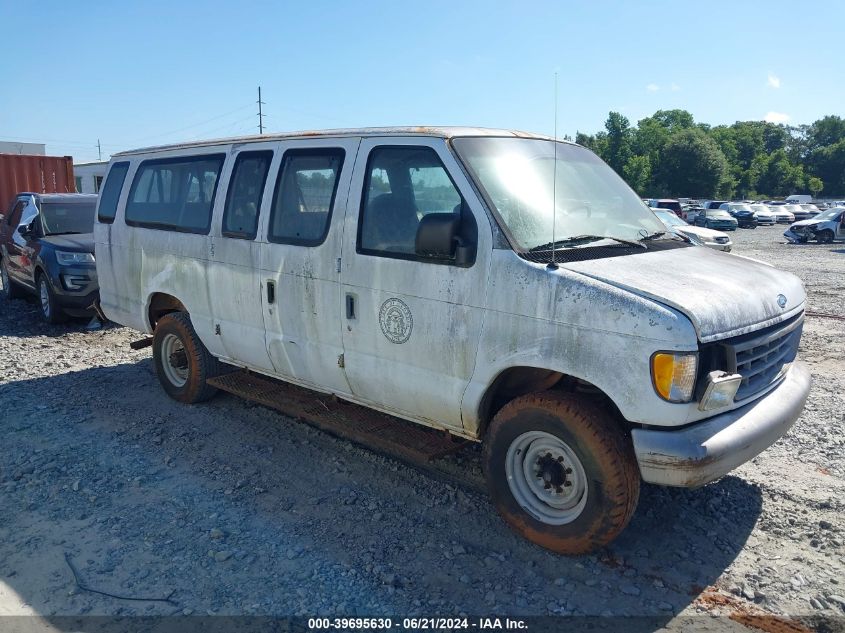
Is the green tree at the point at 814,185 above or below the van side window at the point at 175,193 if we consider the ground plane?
above

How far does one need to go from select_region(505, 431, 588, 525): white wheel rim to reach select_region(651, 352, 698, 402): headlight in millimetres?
644

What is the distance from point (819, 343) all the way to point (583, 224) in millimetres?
6064

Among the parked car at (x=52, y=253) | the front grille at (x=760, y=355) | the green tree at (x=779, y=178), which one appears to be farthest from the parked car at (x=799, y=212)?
the front grille at (x=760, y=355)

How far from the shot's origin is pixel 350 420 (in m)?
5.04

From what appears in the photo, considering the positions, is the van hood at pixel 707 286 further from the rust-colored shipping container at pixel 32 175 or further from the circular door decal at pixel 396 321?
the rust-colored shipping container at pixel 32 175

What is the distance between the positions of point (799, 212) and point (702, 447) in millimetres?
52777

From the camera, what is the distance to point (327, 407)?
17.8 feet

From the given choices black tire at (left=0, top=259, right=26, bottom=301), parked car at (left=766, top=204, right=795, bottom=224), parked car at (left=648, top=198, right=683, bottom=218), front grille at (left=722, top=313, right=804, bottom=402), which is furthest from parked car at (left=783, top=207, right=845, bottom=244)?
black tire at (left=0, top=259, right=26, bottom=301)

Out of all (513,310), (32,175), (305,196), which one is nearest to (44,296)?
(305,196)

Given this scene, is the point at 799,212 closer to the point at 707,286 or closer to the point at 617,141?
the point at 617,141

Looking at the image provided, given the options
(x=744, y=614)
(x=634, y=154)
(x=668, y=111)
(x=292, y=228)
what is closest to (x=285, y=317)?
(x=292, y=228)

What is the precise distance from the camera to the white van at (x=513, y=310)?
333 centimetres

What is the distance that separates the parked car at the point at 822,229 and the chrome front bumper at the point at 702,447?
1086 inches

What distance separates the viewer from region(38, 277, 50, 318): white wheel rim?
970cm
